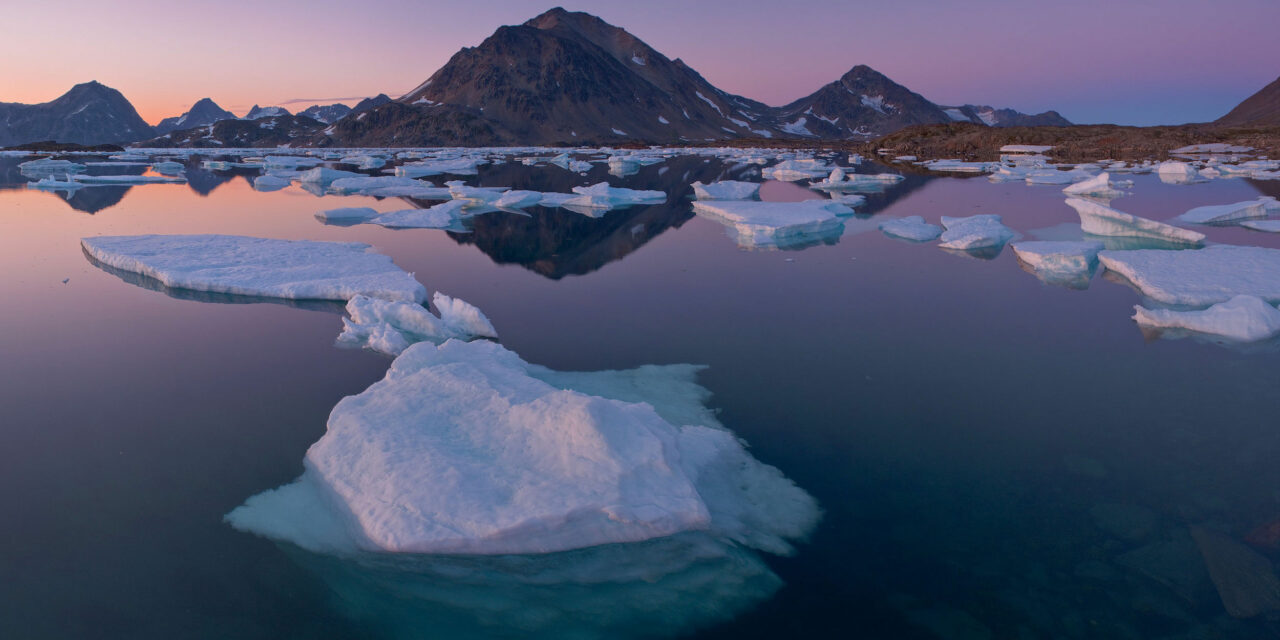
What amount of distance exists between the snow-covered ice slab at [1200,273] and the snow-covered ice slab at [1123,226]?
2.21m

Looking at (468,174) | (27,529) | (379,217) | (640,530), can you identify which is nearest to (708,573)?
(640,530)

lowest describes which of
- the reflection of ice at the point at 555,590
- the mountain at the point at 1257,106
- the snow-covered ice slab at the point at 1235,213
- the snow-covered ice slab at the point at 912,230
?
the reflection of ice at the point at 555,590

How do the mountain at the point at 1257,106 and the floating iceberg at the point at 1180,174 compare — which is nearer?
the floating iceberg at the point at 1180,174

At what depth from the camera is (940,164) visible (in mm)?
48906

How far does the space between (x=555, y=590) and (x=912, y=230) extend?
15.6m

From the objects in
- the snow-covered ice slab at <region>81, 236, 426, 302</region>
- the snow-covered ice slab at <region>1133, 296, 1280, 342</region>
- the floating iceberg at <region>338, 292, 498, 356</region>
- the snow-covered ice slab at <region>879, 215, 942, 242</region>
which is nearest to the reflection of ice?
the floating iceberg at <region>338, 292, 498, 356</region>

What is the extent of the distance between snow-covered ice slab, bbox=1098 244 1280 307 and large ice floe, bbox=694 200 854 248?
6616 mm

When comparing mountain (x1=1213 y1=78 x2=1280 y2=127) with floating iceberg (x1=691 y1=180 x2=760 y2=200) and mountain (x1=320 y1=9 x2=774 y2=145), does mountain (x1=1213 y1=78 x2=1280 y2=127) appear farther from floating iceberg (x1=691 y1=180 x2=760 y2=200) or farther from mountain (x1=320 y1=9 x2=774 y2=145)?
floating iceberg (x1=691 y1=180 x2=760 y2=200)

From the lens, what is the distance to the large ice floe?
55.4 feet

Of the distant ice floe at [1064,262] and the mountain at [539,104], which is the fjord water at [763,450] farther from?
the mountain at [539,104]

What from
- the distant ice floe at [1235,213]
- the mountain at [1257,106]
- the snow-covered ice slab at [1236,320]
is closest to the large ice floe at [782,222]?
the snow-covered ice slab at [1236,320]

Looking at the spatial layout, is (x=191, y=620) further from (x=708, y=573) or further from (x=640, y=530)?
(x=708, y=573)

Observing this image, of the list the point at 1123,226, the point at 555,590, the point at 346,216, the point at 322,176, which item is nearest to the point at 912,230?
the point at 1123,226

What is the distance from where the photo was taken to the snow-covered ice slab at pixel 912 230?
16938mm
